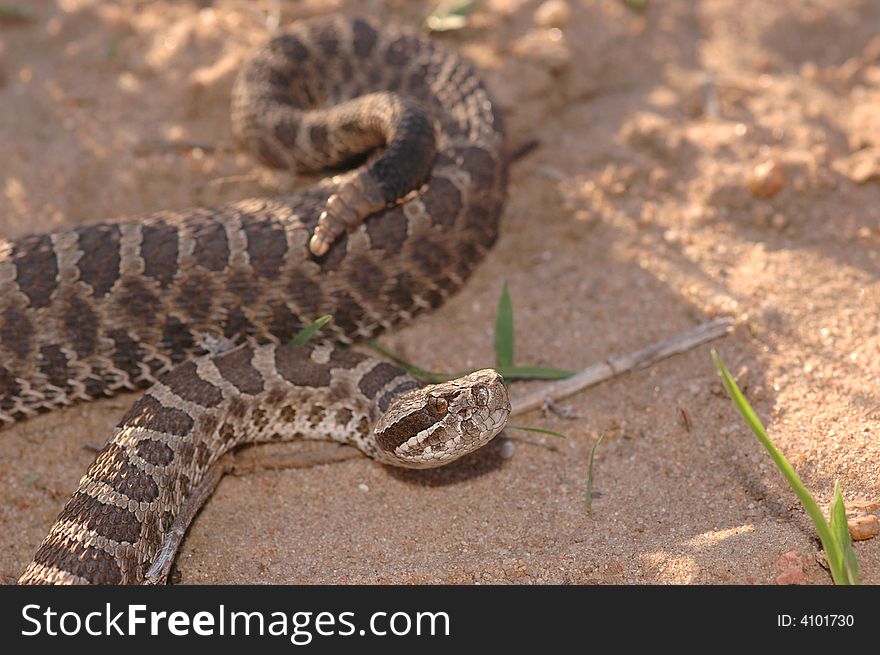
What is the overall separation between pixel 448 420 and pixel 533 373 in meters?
1.17

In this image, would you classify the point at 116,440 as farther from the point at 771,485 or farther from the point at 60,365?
the point at 771,485

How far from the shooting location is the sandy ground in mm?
5145

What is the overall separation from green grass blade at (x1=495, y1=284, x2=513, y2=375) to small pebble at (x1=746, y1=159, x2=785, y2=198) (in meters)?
2.32

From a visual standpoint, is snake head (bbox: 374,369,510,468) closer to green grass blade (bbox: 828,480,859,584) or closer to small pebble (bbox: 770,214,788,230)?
green grass blade (bbox: 828,480,859,584)

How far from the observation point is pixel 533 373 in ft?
20.1

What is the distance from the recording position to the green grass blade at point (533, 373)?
20.0 feet

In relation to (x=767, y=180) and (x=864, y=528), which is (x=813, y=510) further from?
(x=767, y=180)

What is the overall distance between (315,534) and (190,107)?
15.5 ft

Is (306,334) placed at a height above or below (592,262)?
above

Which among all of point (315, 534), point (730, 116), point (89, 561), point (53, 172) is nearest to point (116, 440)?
point (89, 561)

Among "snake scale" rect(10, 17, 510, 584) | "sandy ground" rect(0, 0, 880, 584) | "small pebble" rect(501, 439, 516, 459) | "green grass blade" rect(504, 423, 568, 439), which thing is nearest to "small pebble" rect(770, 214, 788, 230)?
"sandy ground" rect(0, 0, 880, 584)

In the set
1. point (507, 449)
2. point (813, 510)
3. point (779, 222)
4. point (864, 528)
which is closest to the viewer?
point (813, 510)

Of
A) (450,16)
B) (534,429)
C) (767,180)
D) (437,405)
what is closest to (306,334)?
(437,405)

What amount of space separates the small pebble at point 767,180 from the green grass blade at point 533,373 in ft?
7.89
